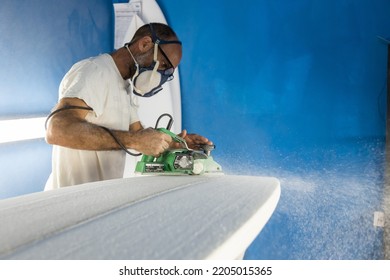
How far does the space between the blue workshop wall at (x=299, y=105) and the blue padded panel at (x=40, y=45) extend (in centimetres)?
58

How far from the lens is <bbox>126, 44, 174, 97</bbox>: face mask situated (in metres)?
1.66

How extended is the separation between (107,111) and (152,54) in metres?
0.32

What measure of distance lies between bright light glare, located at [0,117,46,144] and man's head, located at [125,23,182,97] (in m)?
0.76

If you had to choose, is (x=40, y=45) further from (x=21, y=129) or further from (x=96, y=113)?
(x=96, y=113)

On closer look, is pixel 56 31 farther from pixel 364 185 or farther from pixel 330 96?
pixel 364 185

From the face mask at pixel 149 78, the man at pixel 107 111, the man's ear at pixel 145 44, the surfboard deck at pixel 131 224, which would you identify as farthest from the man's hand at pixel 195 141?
the surfboard deck at pixel 131 224

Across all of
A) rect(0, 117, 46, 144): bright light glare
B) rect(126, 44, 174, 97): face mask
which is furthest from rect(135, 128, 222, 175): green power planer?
rect(0, 117, 46, 144): bright light glare

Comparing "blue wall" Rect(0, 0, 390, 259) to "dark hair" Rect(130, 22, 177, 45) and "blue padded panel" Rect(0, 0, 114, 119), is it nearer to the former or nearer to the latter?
"blue padded panel" Rect(0, 0, 114, 119)

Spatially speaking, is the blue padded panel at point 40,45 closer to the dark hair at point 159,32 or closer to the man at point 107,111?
the man at point 107,111

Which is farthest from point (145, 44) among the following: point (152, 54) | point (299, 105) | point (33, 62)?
point (299, 105)

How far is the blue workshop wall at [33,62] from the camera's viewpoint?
2004 mm

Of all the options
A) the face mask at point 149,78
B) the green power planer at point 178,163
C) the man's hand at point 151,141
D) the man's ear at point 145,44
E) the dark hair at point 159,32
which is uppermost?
the dark hair at point 159,32
